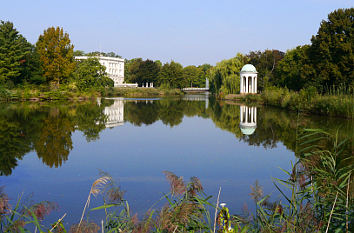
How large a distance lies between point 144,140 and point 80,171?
4.93 metres

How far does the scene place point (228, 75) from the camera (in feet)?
171

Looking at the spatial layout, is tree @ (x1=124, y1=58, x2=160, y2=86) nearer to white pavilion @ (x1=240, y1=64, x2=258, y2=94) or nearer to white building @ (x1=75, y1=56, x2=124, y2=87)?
white building @ (x1=75, y1=56, x2=124, y2=87)

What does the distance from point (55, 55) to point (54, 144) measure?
4041cm

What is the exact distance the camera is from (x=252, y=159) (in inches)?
357

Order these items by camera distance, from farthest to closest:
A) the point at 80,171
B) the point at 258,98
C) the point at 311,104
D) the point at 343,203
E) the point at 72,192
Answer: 1. the point at 258,98
2. the point at 311,104
3. the point at 80,171
4. the point at 72,192
5. the point at 343,203

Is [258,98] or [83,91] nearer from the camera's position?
[258,98]

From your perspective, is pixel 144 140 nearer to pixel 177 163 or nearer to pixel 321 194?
pixel 177 163

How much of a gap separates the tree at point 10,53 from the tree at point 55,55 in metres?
5.04

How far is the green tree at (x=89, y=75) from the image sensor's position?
51.7 m

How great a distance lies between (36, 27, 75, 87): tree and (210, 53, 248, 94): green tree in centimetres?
2062

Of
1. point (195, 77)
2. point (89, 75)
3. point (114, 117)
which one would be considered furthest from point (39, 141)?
point (195, 77)

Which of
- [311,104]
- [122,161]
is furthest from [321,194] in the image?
[311,104]

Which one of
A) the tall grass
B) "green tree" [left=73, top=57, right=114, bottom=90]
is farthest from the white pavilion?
"green tree" [left=73, top=57, right=114, bottom=90]

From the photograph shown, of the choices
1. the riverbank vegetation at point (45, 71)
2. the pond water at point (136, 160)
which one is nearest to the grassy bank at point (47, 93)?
the riverbank vegetation at point (45, 71)
